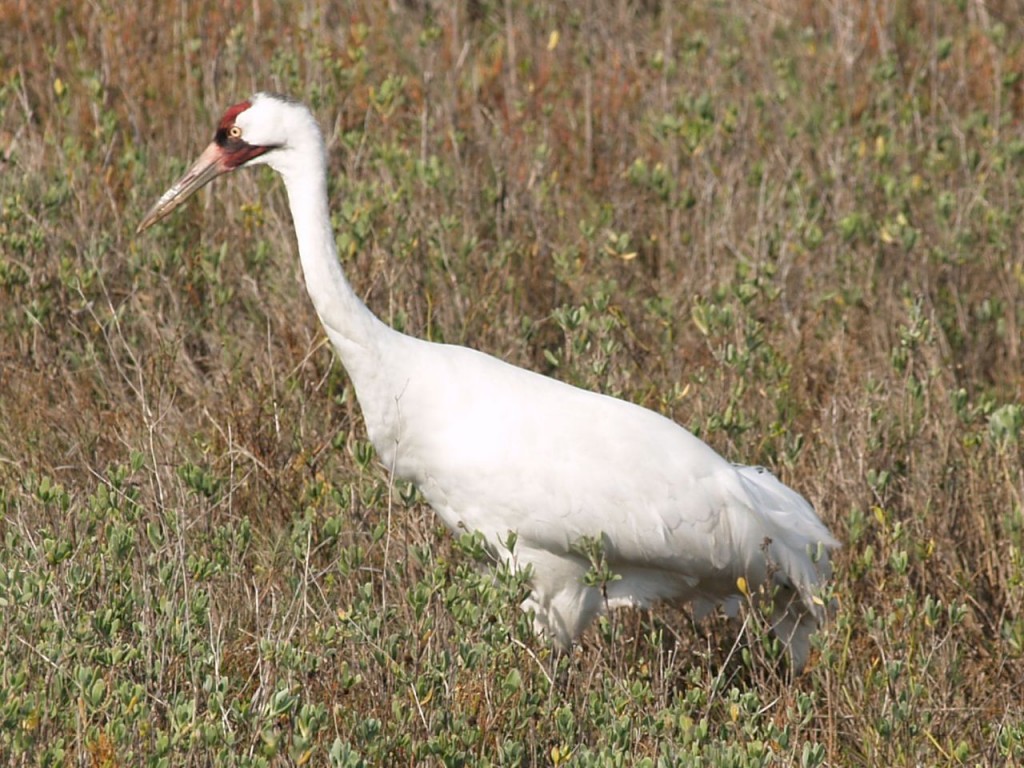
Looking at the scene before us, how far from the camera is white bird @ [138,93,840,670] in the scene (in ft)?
12.5

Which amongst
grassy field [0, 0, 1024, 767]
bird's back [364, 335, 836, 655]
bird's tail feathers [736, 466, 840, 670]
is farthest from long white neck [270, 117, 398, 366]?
bird's tail feathers [736, 466, 840, 670]

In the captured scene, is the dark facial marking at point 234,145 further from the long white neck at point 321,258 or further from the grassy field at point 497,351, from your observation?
the grassy field at point 497,351

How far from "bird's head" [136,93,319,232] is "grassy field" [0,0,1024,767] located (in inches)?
21.4

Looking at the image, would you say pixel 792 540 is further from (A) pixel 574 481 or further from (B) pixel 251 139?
(B) pixel 251 139

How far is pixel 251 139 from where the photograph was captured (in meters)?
3.87

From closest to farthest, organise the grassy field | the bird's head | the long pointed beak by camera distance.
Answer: the grassy field, the bird's head, the long pointed beak

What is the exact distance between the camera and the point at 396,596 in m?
3.80

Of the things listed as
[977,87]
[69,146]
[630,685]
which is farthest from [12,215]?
[977,87]

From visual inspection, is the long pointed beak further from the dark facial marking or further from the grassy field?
the grassy field

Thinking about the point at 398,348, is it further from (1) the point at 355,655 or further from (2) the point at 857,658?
(2) the point at 857,658

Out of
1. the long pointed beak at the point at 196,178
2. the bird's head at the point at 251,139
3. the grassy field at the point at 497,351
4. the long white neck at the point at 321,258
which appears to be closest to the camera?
the grassy field at the point at 497,351

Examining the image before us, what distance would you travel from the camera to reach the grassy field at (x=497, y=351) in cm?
321

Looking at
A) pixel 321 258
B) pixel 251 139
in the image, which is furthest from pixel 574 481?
pixel 251 139

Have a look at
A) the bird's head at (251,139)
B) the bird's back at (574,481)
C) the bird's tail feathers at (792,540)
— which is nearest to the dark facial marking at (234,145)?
the bird's head at (251,139)
